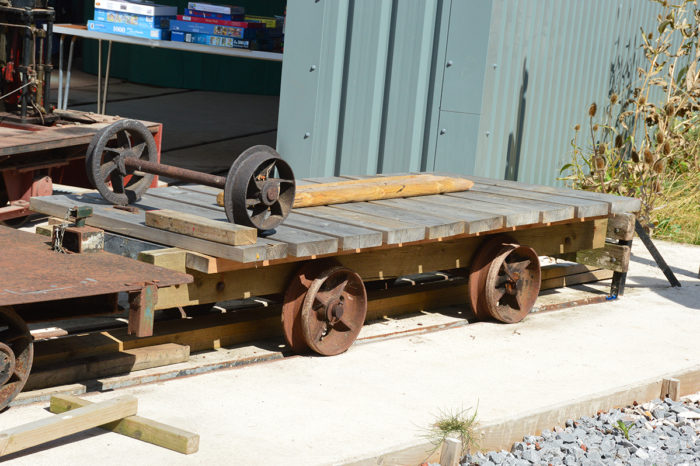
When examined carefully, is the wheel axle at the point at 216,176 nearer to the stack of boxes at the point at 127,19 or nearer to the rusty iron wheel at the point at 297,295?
the rusty iron wheel at the point at 297,295

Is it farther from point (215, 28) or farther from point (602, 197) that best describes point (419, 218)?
point (215, 28)

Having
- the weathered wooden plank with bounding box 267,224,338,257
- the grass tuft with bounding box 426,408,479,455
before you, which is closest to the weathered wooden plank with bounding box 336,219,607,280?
the weathered wooden plank with bounding box 267,224,338,257

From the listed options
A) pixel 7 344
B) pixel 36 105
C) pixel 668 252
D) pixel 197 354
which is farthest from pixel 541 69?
pixel 7 344

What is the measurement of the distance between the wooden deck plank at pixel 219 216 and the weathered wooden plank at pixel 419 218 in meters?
0.71

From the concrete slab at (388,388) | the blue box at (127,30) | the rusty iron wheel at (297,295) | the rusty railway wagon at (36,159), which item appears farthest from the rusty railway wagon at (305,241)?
the blue box at (127,30)

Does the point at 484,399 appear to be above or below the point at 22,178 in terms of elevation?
below

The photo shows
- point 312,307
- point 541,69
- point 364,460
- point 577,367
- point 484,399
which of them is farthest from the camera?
point 541,69

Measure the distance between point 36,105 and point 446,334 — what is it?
13.3 feet

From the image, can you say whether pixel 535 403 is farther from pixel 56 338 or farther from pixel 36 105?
pixel 36 105

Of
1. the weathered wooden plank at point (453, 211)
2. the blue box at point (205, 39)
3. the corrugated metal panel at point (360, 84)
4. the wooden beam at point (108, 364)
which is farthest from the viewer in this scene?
the blue box at point (205, 39)

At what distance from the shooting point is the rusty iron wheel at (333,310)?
16.7 ft

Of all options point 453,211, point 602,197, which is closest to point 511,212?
point 453,211

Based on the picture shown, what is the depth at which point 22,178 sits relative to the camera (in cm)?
743

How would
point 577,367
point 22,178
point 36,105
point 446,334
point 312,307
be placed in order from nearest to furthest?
point 312,307
point 577,367
point 446,334
point 22,178
point 36,105
